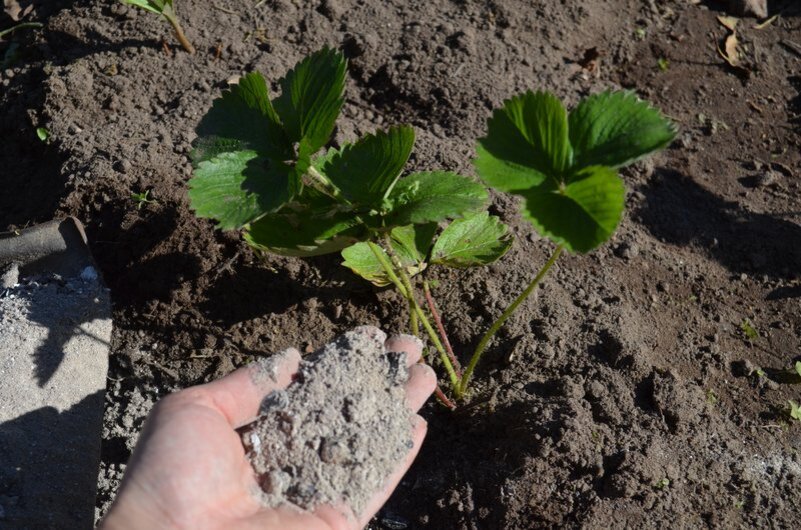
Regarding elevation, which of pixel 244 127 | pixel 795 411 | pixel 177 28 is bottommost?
pixel 795 411

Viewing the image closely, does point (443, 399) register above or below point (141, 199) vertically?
below

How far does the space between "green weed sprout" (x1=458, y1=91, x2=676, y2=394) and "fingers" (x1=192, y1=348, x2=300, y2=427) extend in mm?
653

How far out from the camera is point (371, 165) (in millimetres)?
1883

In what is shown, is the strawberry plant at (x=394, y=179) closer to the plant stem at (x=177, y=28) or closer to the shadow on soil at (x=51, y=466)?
the shadow on soil at (x=51, y=466)

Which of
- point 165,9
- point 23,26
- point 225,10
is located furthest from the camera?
point 23,26

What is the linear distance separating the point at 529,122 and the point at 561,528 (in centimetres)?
97

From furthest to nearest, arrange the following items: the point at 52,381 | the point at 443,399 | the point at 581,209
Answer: the point at 52,381, the point at 443,399, the point at 581,209

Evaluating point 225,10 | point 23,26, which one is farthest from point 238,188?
point 23,26

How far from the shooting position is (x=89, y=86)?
2.81m

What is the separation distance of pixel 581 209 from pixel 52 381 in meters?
1.61

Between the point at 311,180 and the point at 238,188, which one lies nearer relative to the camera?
→ the point at 238,188

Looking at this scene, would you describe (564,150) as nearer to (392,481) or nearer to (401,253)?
(401,253)

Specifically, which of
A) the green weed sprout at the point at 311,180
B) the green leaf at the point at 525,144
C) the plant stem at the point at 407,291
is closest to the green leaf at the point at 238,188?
the green weed sprout at the point at 311,180

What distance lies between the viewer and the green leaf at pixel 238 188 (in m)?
1.79
